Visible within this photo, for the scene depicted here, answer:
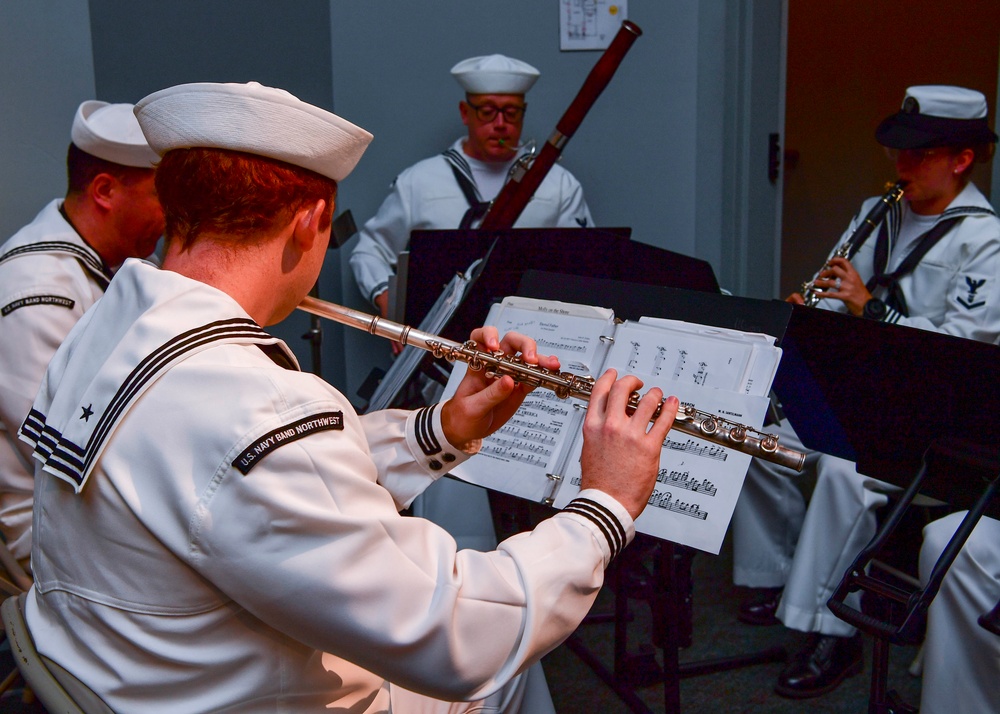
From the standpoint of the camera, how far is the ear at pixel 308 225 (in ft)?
3.83

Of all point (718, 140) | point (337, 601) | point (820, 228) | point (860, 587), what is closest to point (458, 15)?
point (718, 140)

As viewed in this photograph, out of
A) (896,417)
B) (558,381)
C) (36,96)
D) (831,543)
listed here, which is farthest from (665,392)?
(36,96)

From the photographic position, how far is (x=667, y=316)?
1.69 m

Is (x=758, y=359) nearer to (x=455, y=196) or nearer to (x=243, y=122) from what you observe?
(x=243, y=122)

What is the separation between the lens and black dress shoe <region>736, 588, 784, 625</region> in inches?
99.7

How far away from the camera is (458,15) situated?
3584 mm

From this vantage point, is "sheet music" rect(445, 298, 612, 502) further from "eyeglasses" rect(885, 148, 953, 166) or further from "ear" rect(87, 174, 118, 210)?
"eyeglasses" rect(885, 148, 953, 166)

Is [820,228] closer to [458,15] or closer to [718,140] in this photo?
[718,140]

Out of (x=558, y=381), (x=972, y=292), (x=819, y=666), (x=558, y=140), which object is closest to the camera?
(x=558, y=381)

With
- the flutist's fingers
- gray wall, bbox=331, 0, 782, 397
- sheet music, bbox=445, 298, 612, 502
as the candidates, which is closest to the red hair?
the flutist's fingers

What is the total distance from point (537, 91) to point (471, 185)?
0.66 m

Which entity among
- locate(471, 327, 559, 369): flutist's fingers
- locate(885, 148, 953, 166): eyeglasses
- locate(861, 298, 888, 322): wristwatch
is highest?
locate(885, 148, 953, 166): eyeglasses

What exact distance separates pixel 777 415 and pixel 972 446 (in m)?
0.99

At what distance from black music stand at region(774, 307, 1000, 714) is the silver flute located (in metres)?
0.19
